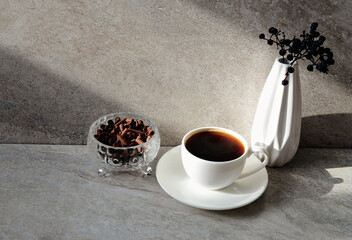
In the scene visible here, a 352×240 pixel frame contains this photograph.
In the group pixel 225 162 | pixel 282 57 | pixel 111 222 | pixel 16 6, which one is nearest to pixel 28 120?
pixel 16 6

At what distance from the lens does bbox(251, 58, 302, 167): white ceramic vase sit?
2.97 feet

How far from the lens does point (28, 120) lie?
3.48ft

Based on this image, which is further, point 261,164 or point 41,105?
point 41,105

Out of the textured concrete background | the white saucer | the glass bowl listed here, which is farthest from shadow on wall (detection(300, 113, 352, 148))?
the glass bowl

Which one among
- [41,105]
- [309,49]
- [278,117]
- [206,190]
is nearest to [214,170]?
[206,190]

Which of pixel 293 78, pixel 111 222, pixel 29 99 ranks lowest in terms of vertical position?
pixel 111 222

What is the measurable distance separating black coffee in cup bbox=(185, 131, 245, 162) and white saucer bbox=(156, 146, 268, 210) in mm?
78

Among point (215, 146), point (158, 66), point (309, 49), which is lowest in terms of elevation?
point (215, 146)

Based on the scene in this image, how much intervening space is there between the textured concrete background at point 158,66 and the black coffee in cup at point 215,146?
10 cm

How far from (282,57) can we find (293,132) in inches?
6.6

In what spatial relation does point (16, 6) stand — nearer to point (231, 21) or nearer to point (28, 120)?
point (28, 120)

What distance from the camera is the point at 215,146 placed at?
0.92 meters

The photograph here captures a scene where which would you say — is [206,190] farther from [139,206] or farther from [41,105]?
[41,105]

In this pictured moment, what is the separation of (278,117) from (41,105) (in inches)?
22.0
